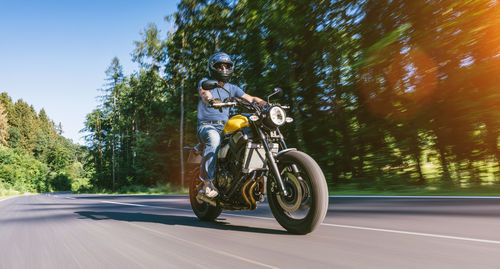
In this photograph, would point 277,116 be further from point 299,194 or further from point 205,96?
point 205,96

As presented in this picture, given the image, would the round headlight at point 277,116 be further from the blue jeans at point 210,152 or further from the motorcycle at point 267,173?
the blue jeans at point 210,152

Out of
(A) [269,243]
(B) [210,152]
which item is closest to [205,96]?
(B) [210,152]

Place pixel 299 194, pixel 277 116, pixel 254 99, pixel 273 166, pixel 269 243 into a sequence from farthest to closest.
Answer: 1. pixel 254 99
2. pixel 277 116
3. pixel 273 166
4. pixel 299 194
5. pixel 269 243

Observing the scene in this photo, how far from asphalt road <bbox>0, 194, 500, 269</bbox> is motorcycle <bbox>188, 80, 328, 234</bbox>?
0.74 ft

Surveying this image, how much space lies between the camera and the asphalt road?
6.86 feet

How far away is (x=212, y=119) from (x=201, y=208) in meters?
1.18

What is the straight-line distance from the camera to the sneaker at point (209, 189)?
3.66 metres

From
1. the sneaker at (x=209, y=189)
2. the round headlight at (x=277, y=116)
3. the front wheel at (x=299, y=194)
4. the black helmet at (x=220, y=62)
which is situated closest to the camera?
the front wheel at (x=299, y=194)

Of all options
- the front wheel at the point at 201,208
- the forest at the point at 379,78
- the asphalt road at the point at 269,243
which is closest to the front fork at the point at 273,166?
the asphalt road at the point at 269,243

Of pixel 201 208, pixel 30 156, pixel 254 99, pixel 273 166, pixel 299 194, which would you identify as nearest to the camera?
pixel 299 194

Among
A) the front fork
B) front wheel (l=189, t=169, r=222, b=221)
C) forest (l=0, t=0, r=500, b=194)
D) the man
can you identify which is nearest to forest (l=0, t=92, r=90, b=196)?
forest (l=0, t=0, r=500, b=194)

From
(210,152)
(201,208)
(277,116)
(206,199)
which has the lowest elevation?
(201,208)

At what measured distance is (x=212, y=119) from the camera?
4156 millimetres

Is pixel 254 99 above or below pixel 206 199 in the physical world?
above
